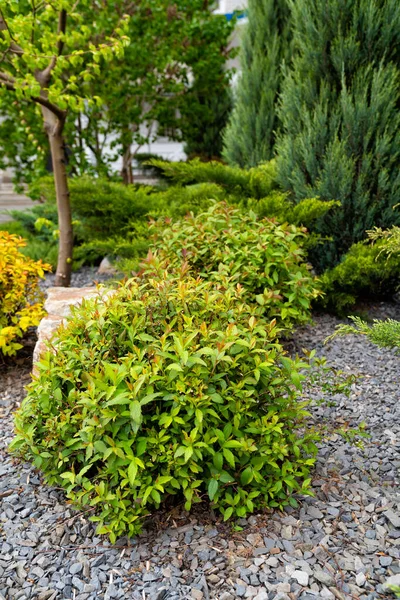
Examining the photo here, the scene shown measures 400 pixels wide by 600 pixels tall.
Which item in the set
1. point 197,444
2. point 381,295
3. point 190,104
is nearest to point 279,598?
point 197,444

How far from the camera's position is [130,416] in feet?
6.57

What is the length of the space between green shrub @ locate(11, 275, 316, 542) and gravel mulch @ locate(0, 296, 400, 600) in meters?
0.10

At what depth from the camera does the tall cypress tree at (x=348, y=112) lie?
4219 mm

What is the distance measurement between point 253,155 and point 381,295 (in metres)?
2.37

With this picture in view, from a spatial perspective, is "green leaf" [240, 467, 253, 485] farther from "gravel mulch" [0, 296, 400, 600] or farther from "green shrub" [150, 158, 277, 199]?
"green shrub" [150, 158, 277, 199]

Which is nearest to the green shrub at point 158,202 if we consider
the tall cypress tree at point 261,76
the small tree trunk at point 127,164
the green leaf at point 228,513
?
the tall cypress tree at point 261,76

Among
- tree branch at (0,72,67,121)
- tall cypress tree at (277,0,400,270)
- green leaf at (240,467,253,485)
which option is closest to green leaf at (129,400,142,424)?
green leaf at (240,467,253,485)

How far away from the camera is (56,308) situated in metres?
3.62

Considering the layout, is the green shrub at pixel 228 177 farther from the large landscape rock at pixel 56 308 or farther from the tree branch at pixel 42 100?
the large landscape rock at pixel 56 308

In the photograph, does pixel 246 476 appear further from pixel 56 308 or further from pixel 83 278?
pixel 83 278

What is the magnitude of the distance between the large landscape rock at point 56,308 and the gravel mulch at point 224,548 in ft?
2.85

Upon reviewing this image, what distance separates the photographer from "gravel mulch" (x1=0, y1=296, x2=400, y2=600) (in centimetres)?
190

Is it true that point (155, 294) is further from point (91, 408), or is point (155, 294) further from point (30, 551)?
point (30, 551)

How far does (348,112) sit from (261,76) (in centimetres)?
203
